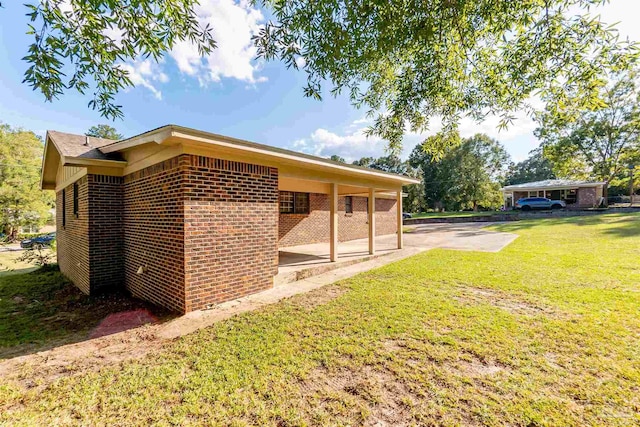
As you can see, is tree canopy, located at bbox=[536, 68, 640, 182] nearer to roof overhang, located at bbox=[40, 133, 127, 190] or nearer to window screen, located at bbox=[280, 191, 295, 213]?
window screen, located at bbox=[280, 191, 295, 213]

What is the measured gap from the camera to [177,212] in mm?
4621

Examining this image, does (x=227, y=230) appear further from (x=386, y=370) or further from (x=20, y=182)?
(x=20, y=182)

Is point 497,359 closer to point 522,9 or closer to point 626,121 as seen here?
point 522,9

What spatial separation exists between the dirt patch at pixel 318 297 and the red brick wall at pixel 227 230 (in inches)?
37.4

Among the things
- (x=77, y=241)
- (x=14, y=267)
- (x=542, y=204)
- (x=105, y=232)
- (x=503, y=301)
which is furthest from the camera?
(x=542, y=204)

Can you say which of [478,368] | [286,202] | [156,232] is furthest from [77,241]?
[478,368]

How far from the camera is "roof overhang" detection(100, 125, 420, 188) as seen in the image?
4.21 m

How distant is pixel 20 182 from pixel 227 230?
94.7 ft

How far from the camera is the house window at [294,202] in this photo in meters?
11.3

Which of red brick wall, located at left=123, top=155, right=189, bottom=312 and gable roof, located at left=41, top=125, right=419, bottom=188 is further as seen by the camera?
red brick wall, located at left=123, top=155, right=189, bottom=312

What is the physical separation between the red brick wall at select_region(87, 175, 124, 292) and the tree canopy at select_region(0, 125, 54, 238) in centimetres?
2523

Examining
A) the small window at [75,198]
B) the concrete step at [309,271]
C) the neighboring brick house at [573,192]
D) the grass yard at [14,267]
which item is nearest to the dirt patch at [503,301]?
the concrete step at [309,271]

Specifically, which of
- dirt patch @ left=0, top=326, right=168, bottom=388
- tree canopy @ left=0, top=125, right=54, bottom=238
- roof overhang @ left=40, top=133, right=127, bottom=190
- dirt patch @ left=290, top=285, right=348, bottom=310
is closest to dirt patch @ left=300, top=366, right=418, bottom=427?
dirt patch @ left=290, top=285, right=348, bottom=310

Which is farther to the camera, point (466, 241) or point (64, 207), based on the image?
point (466, 241)
